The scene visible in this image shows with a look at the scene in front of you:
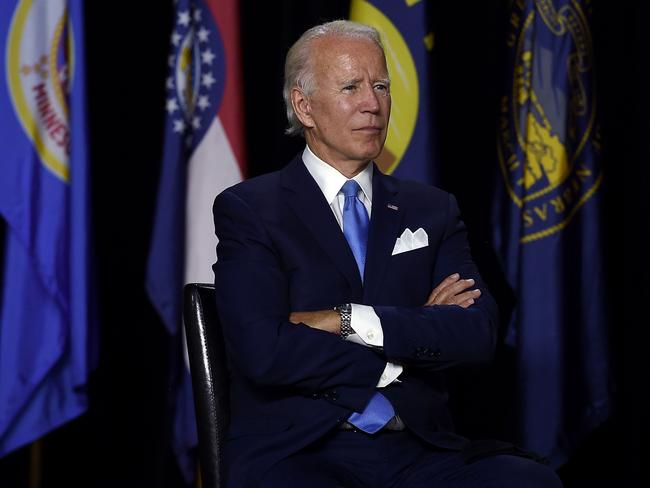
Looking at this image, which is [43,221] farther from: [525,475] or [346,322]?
Answer: [525,475]

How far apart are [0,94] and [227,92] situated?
2.94 feet

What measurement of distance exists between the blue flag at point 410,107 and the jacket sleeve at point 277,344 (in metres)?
1.78

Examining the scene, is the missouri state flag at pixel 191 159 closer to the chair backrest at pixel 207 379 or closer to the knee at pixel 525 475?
the chair backrest at pixel 207 379

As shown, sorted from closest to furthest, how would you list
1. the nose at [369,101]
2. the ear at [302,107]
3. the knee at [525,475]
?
the knee at [525,475] < the nose at [369,101] < the ear at [302,107]

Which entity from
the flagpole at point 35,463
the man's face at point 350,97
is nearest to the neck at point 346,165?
the man's face at point 350,97

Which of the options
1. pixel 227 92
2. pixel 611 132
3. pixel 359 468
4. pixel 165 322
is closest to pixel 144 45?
pixel 227 92

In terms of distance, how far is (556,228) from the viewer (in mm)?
3904

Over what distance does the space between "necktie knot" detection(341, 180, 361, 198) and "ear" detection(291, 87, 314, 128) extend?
0.63ft

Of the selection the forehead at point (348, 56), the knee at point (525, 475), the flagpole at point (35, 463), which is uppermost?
the forehead at point (348, 56)

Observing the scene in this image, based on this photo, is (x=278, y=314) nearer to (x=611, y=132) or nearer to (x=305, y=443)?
(x=305, y=443)

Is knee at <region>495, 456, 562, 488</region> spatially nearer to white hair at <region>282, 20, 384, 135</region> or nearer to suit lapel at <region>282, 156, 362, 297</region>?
suit lapel at <region>282, 156, 362, 297</region>

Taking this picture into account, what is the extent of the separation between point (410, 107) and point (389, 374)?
76.6 inches

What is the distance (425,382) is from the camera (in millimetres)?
2279

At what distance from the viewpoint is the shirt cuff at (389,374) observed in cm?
218
